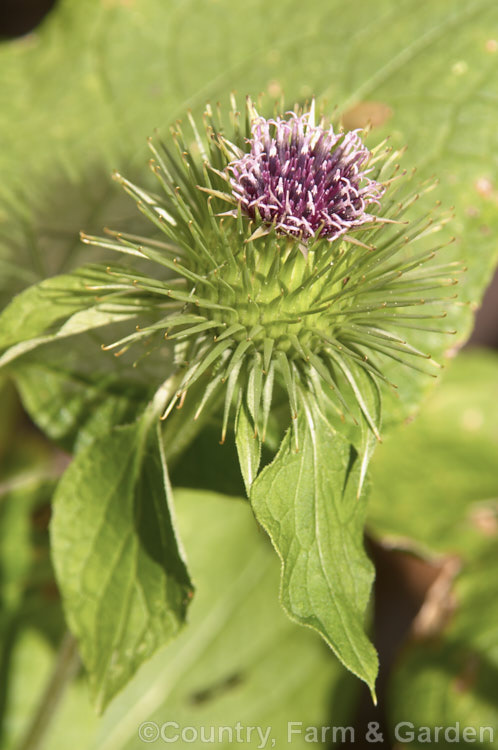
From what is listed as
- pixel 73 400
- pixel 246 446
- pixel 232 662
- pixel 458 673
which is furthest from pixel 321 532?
pixel 232 662

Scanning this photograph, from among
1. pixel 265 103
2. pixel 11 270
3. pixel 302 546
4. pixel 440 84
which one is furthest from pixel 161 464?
pixel 440 84

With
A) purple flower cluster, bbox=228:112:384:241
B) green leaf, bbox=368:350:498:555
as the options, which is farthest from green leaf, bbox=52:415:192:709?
green leaf, bbox=368:350:498:555

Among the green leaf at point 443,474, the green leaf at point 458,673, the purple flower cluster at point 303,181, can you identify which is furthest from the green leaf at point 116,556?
the green leaf at point 443,474

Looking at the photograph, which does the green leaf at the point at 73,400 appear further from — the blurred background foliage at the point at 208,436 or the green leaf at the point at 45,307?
the green leaf at the point at 45,307

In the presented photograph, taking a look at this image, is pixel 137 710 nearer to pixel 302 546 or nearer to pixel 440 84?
pixel 302 546

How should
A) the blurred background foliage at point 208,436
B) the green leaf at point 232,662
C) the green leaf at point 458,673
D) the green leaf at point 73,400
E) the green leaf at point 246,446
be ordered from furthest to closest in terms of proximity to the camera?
1. the green leaf at point 232,662
2. the green leaf at point 458,673
3. the blurred background foliage at point 208,436
4. the green leaf at point 73,400
5. the green leaf at point 246,446

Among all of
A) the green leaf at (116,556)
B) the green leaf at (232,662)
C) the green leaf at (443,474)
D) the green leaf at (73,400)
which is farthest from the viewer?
the green leaf at (443,474)

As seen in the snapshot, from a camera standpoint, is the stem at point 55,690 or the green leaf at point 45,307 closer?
the green leaf at point 45,307
